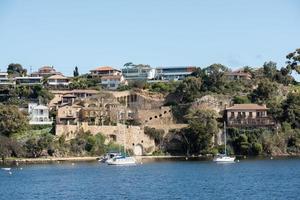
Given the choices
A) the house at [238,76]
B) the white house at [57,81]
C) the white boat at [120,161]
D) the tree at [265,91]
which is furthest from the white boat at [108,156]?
the white house at [57,81]

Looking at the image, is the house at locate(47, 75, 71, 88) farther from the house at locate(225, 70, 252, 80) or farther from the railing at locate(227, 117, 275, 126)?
the railing at locate(227, 117, 275, 126)

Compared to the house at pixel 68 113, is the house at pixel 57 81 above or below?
above

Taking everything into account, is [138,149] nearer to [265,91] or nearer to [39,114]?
[39,114]

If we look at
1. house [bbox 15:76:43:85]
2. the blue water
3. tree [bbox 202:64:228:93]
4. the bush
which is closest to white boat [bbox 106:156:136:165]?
the blue water

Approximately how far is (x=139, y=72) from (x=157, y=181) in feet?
248

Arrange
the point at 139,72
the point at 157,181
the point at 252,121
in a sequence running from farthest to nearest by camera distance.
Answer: the point at 139,72 → the point at 252,121 → the point at 157,181

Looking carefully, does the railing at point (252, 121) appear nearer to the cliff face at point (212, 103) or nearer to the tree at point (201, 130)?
the tree at point (201, 130)

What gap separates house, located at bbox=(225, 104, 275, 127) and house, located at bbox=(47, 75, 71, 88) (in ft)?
109

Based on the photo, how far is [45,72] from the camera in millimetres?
133500

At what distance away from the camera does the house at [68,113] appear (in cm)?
9900

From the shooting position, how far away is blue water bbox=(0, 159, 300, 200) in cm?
5106

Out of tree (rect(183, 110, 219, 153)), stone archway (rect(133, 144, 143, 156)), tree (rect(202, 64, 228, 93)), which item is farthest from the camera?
tree (rect(202, 64, 228, 93))

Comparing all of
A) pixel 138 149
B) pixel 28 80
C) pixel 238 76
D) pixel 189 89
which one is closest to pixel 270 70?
pixel 238 76

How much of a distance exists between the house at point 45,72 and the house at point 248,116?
43.1m
